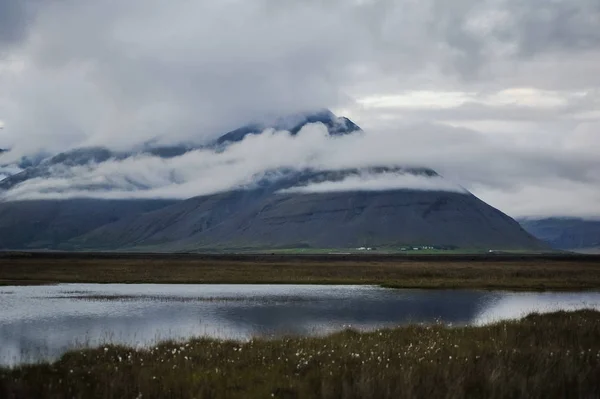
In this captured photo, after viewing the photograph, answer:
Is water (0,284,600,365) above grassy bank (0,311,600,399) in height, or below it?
below

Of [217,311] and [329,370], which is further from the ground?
[329,370]

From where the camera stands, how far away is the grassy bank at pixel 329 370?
20500 millimetres

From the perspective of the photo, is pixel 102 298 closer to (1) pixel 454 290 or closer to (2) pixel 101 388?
(1) pixel 454 290

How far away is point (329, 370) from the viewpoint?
23.5 m

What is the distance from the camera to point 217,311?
54.2 m

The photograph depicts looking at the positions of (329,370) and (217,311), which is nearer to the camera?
(329,370)

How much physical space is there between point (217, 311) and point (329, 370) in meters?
31.7

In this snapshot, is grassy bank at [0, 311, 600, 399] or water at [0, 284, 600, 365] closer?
grassy bank at [0, 311, 600, 399]

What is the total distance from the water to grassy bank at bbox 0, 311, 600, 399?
20.5 feet

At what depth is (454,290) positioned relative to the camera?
8344cm

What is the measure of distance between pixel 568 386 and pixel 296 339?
12.6m

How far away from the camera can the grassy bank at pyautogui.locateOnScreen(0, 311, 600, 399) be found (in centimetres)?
2050

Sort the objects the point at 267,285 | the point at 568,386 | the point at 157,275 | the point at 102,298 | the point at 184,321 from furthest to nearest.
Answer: the point at 157,275
the point at 267,285
the point at 102,298
the point at 184,321
the point at 568,386

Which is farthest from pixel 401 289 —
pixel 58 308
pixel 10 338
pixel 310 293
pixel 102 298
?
pixel 10 338
